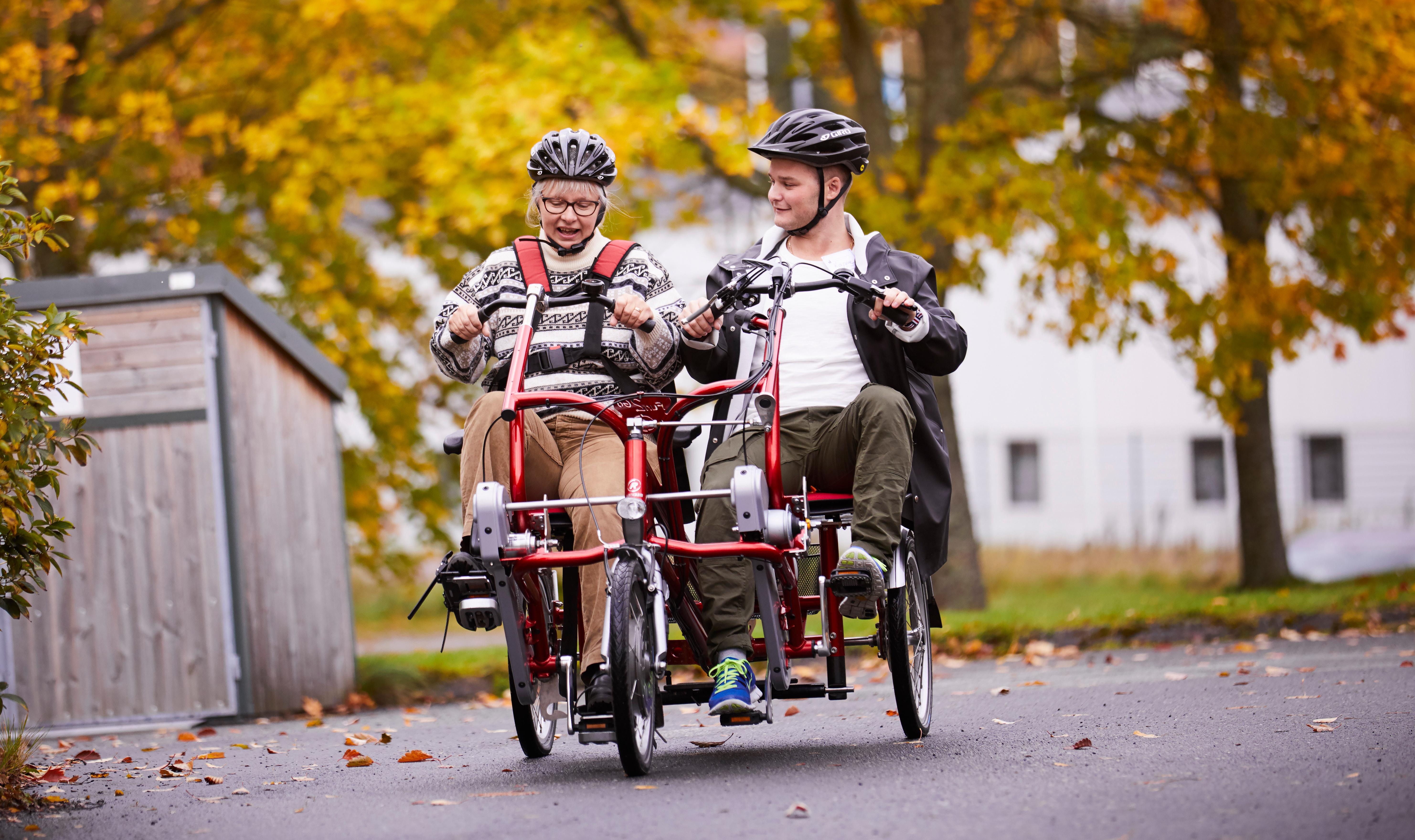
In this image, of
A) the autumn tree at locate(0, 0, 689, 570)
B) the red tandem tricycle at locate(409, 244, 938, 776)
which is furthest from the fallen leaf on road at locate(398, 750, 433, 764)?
the autumn tree at locate(0, 0, 689, 570)

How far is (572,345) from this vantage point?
520 centimetres

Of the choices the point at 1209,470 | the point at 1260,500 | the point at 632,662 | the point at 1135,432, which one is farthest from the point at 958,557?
the point at 1209,470

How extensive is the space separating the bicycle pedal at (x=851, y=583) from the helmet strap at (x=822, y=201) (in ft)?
4.75

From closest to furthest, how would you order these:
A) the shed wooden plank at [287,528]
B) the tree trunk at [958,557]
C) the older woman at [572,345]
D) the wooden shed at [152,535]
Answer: the older woman at [572,345] → the wooden shed at [152,535] → the shed wooden plank at [287,528] → the tree trunk at [958,557]

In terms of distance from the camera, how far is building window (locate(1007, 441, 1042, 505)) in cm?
2184

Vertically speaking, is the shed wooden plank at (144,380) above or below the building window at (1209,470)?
above

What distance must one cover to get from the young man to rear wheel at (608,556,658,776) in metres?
0.25

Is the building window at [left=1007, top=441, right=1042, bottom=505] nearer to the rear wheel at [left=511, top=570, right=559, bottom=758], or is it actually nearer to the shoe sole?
the rear wheel at [left=511, top=570, right=559, bottom=758]

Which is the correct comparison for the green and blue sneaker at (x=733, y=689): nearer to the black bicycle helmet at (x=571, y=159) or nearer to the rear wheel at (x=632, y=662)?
the rear wheel at (x=632, y=662)

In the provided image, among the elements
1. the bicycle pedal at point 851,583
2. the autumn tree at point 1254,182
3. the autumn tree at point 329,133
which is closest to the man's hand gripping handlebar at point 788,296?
the bicycle pedal at point 851,583

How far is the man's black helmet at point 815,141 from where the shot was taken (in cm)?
536

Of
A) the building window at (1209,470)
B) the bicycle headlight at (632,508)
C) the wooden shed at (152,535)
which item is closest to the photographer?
the bicycle headlight at (632,508)

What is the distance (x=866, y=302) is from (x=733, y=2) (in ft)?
25.7

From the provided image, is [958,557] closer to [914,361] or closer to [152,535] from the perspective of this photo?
[152,535]
